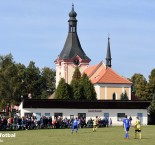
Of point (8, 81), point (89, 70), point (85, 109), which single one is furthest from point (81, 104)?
point (89, 70)

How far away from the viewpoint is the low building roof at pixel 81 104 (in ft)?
212

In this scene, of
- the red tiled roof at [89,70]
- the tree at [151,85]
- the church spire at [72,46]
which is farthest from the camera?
the church spire at [72,46]

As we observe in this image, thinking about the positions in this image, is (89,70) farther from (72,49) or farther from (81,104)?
A: (81,104)

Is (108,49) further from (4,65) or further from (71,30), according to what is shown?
(4,65)

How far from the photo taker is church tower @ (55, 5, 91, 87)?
10550cm

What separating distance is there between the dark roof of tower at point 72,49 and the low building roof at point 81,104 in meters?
38.1

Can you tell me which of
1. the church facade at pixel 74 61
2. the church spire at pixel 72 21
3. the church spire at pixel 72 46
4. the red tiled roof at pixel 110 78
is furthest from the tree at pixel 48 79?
the red tiled roof at pixel 110 78

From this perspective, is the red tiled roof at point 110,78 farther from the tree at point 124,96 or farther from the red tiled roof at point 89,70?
the red tiled roof at point 89,70

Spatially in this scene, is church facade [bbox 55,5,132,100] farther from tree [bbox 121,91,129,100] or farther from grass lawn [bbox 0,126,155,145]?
grass lawn [bbox 0,126,155,145]

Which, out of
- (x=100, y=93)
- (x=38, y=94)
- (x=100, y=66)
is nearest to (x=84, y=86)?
(x=100, y=93)

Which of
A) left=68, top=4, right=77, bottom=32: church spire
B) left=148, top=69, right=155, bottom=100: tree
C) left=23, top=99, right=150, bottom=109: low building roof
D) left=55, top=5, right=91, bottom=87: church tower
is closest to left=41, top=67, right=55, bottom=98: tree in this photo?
left=55, top=5, right=91, bottom=87: church tower

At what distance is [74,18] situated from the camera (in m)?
108

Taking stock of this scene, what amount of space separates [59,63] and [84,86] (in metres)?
26.5

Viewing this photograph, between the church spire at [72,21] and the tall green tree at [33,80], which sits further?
the tall green tree at [33,80]
